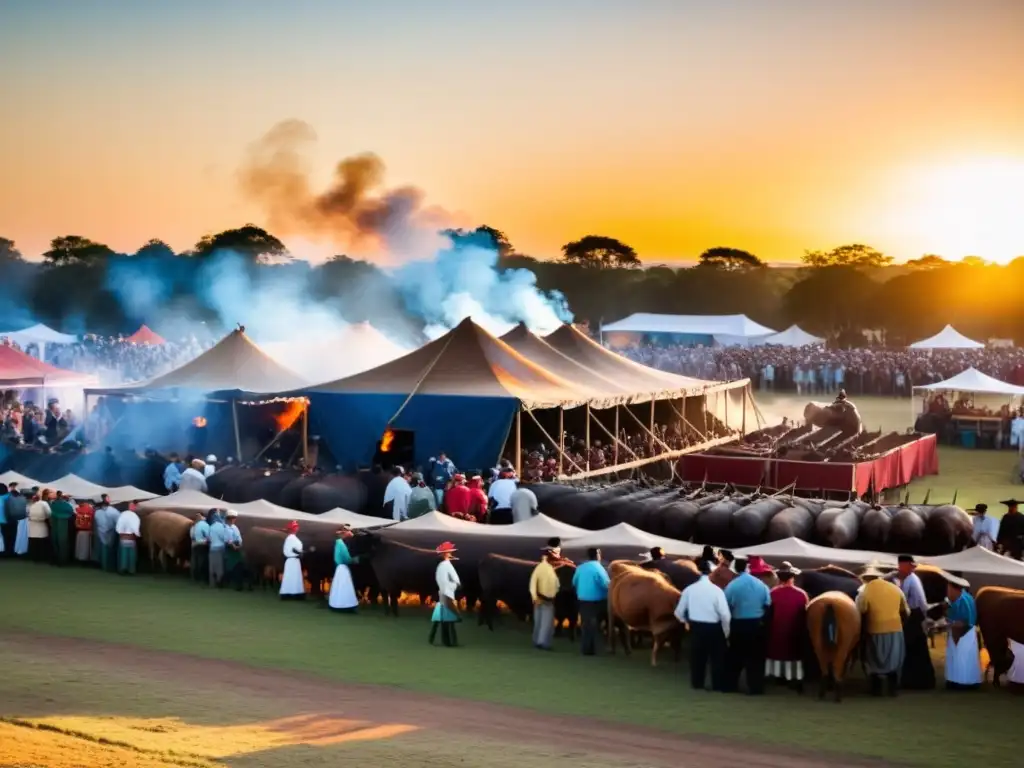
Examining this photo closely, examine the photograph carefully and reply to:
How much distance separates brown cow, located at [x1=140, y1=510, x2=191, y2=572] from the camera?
1883 centimetres

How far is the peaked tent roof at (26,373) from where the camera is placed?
3394 centimetres

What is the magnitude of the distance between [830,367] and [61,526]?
39.8m

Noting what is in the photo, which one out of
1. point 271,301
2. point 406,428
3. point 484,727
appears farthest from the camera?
point 271,301

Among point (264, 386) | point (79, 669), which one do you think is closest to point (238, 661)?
point (79, 669)

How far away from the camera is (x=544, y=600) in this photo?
14.9m

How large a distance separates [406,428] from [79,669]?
37.6 feet

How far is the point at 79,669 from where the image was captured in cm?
1368

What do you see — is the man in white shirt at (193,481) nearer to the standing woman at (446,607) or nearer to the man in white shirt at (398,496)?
the man in white shirt at (398,496)

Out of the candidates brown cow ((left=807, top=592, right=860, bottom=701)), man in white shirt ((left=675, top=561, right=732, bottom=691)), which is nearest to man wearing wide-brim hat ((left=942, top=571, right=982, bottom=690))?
brown cow ((left=807, top=592, right=860, bottom=701))

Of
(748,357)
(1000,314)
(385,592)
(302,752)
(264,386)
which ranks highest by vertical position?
(1000,314)

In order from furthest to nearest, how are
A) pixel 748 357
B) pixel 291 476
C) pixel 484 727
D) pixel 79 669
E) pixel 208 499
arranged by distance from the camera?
pixel 748 357
pixel 291 476
pixel 208 499
pixel 79 669
pixel 484 727

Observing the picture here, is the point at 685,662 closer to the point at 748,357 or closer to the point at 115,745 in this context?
the point at 115,745

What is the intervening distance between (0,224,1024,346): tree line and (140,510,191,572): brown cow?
47.9m

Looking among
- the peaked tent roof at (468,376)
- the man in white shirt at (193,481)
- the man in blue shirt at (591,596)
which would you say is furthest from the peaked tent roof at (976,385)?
the man in blue shirt at (591,596)
